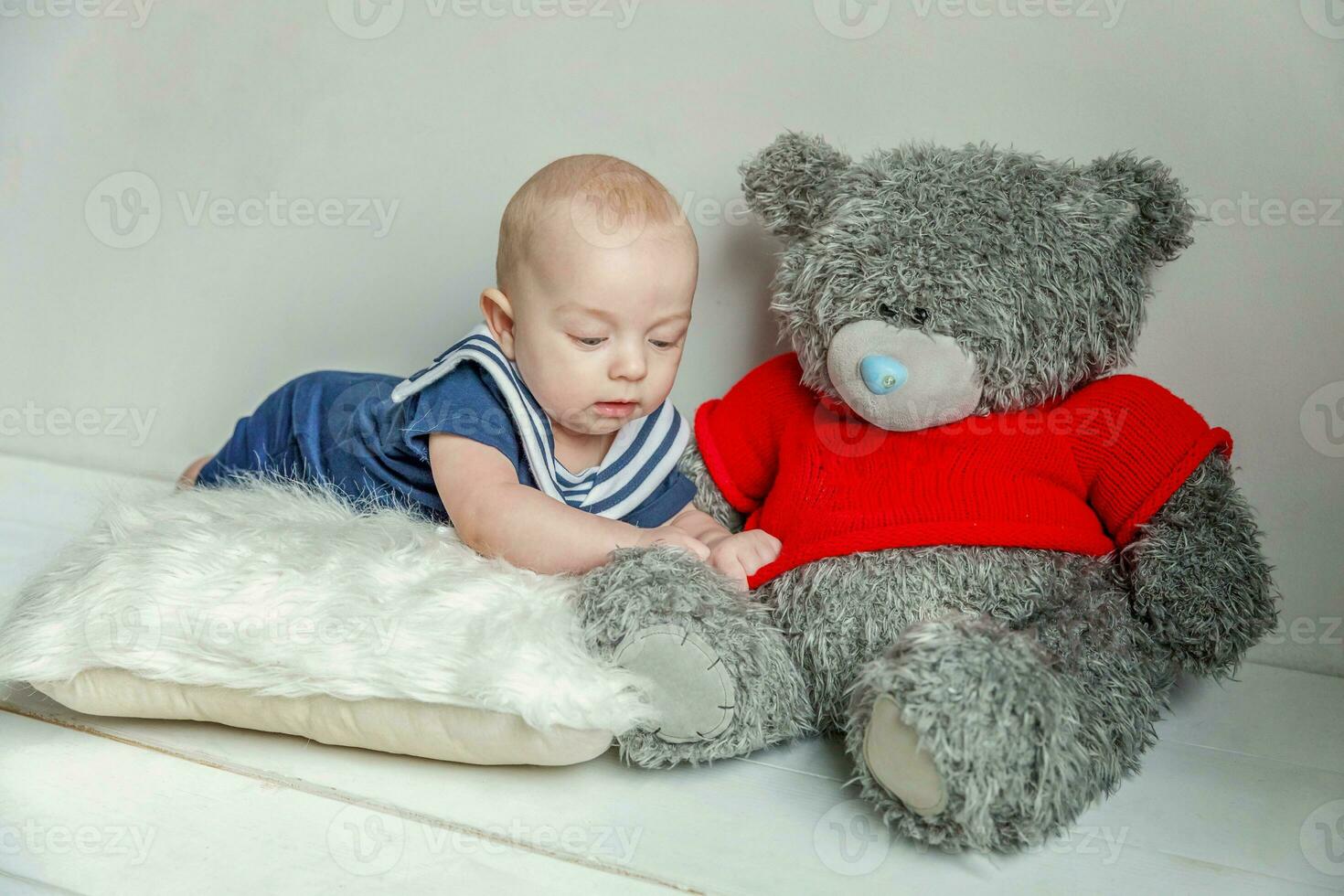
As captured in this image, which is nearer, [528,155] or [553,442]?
[553,442]

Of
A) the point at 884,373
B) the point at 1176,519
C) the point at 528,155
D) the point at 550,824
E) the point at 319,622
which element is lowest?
the point at 550,824

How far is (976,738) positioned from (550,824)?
0.34 m

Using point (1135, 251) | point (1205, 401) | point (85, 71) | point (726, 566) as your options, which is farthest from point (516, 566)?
point (85, 71)

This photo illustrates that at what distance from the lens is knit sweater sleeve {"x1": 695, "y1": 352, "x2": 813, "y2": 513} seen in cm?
123

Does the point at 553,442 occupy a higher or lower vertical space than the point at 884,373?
lower

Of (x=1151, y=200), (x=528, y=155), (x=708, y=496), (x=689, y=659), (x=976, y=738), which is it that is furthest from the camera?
(x=528, y=155)

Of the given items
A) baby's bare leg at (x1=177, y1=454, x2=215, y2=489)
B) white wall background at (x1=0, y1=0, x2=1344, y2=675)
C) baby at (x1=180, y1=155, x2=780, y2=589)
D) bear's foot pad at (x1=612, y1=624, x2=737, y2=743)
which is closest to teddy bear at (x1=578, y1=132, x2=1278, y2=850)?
bear's foot pad at (x1=612, y1=624, x2=737, y2=743)

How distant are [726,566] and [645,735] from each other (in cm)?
22

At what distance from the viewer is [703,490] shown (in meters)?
1.28

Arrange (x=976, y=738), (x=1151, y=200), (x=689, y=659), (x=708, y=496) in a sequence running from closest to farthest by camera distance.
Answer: (x=976, y=738) → (x=689, y=659) → (x=1151, y=200) → (x=708, y=496)

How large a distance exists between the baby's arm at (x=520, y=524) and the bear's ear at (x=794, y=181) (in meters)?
0.34

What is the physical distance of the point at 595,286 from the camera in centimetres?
109

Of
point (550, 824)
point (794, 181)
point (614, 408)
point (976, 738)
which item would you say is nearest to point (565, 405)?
point (614, 408)

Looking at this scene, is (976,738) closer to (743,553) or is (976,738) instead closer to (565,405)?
(743,553)
